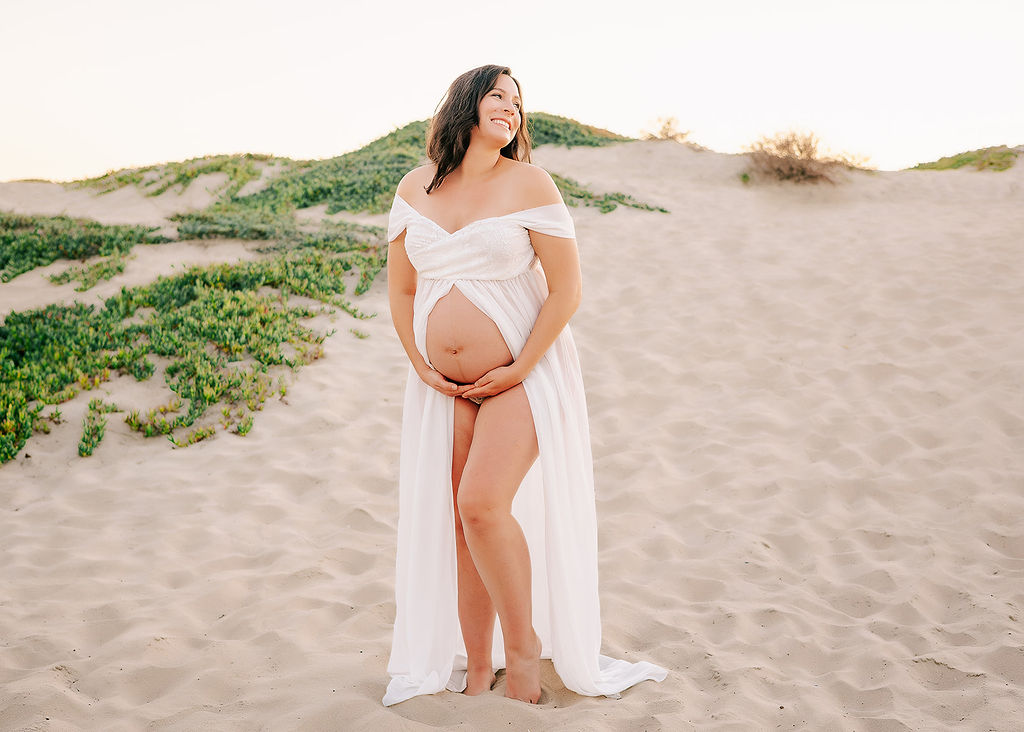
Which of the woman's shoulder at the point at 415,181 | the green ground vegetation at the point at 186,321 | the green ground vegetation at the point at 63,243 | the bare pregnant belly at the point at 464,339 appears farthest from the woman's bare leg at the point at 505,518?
the green ground vegetation at the point at 63,243

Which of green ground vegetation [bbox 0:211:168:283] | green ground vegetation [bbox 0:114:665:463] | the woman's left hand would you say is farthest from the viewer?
green ground vegetation [bbox 0:211:168:283]

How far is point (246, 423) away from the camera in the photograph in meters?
6.07

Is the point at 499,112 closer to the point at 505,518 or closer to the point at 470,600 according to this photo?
the point at 505,518

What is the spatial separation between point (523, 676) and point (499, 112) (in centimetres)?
209

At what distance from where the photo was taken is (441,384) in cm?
289

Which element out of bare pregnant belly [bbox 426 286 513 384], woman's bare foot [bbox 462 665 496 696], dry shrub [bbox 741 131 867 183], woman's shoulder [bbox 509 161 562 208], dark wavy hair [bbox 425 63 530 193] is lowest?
woman's bare foot [bbox 462 665 496 696]

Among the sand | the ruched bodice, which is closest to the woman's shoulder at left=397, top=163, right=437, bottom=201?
the ruched bodice

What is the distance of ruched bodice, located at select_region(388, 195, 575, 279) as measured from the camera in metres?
2.80

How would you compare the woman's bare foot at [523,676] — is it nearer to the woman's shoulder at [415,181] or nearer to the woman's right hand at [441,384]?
the woman's right hand at [441,384]

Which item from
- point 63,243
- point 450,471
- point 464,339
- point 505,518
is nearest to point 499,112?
point 464,339

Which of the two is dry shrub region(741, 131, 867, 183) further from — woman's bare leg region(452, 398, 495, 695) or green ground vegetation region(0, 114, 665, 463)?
woman's bare leg region(452, 398, 495, 695)

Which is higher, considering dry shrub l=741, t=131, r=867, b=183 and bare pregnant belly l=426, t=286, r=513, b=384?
dry shrub l=741, t=131, r=867, b=183

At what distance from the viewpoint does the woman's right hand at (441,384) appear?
2875mm

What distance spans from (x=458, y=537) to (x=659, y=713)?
98cm
